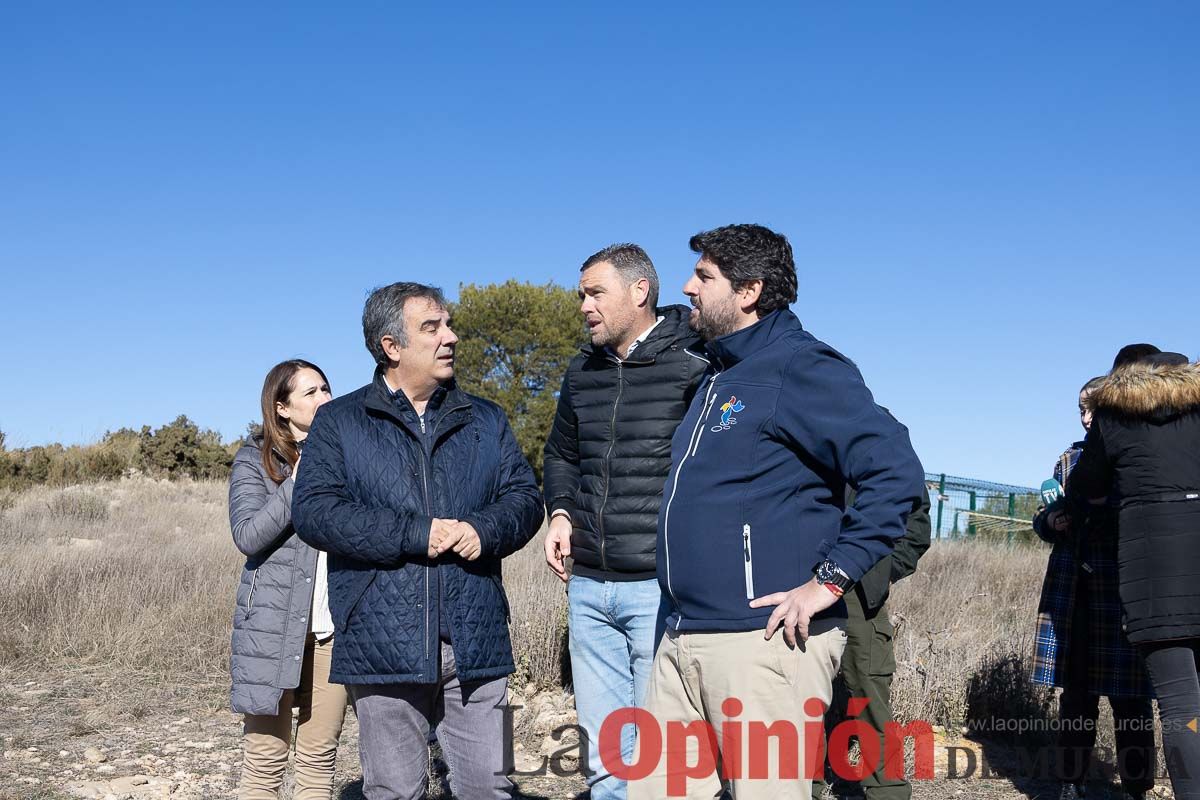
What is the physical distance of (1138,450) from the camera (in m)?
3.82

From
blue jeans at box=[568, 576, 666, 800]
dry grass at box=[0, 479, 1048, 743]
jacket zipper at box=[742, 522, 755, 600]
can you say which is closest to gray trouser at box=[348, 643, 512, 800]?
blue jeans at box=[568, 576, 666, 800]

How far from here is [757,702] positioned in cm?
257

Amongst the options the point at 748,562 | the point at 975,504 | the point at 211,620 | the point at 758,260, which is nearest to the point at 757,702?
the point at 748,562

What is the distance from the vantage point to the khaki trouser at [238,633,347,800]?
Answer: 141 inches

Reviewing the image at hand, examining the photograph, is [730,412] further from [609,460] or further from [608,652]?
[608,652]

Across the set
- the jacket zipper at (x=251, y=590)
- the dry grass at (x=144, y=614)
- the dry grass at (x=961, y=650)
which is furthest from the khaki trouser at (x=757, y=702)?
the dry grass at (x=144, y=614)

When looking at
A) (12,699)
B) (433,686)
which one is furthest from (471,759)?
(12,699)

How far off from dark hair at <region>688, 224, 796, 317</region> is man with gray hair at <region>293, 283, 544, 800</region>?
0.92 meters

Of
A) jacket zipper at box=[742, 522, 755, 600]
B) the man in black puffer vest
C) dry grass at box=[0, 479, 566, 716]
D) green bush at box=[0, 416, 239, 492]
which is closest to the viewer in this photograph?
jacket zipper at box=[742, 522, 755, 600]

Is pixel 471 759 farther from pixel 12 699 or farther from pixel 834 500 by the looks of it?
pixel 12 699

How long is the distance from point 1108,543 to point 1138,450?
871 mm

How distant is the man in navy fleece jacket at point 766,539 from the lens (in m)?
2.53

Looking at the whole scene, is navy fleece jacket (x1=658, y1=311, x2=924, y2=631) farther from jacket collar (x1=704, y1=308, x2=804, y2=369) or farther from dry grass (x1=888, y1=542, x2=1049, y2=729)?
dry grass (x1=888, y1=542, x2=1049, y2=729)

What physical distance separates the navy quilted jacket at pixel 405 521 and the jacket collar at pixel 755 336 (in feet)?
2.85
